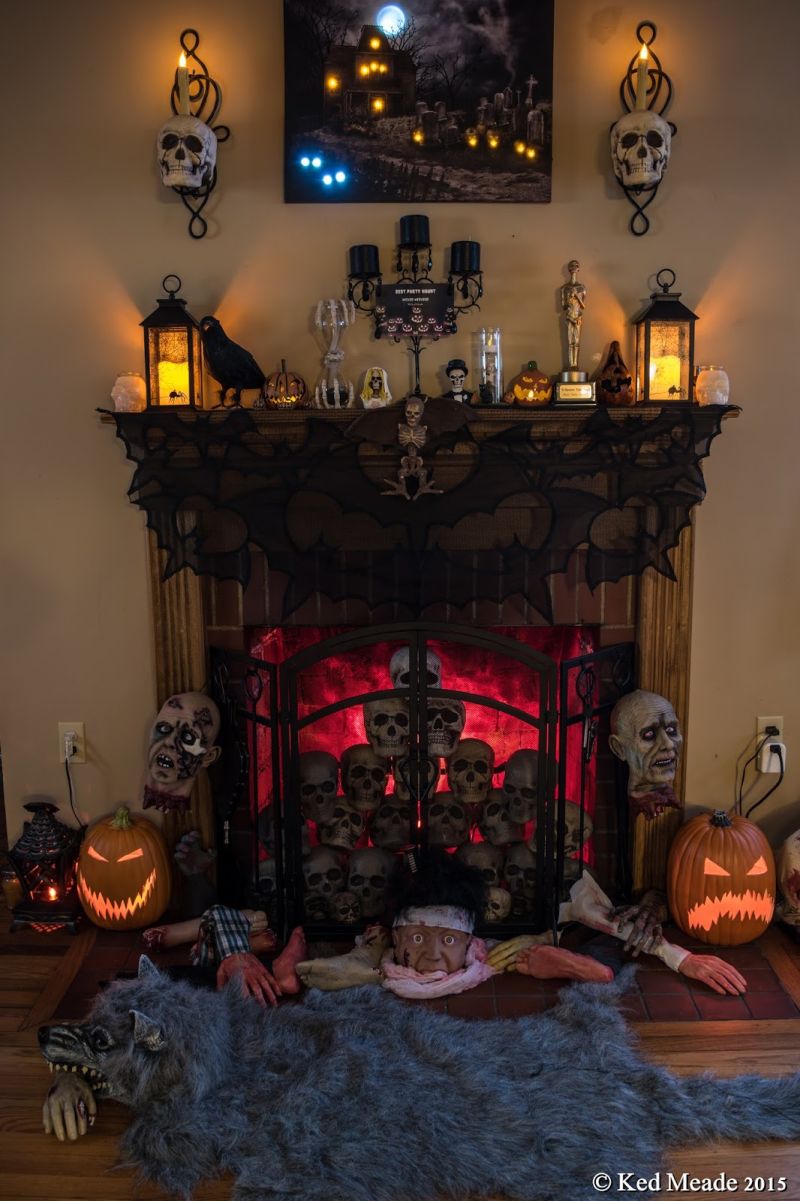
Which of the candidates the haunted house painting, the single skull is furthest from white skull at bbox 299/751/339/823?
the haunted house painting

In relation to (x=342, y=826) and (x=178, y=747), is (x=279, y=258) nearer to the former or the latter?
(x=178, y=747)

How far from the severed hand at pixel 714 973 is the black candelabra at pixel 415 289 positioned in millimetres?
1711

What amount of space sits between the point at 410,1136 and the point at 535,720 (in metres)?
1.07

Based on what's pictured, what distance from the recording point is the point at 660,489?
7.88ft

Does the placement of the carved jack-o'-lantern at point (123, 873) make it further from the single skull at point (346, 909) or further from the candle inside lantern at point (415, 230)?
the candle inside lantern at point (415, 230)

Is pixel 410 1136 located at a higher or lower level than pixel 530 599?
lower

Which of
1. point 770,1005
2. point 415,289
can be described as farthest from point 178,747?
point 770,1005

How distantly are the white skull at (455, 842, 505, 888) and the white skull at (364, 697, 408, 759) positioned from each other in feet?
1.20

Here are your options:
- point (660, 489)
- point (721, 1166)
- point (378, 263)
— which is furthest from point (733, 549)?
point (721, 1166)

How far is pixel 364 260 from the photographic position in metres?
2.41

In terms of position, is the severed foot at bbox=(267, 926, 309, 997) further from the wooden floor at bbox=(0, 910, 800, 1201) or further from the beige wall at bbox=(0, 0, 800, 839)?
the beige wall at bbox=(0, 0, 800, 839)

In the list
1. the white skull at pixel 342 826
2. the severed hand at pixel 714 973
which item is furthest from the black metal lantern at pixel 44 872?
the severed hand at pixel 714 973

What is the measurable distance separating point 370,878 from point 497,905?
0.38 meters

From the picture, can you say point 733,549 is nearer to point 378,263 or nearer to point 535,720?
point 535,720
